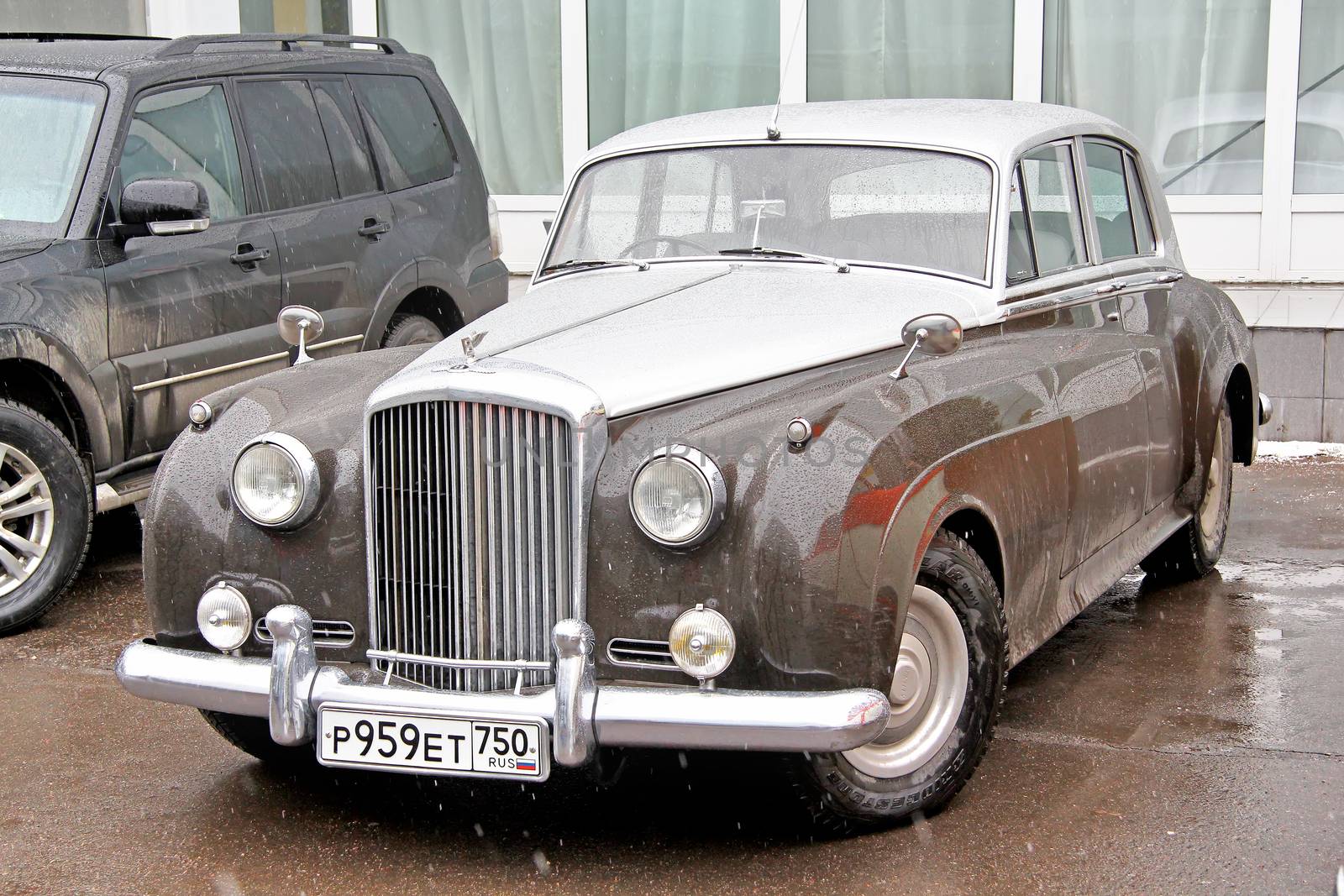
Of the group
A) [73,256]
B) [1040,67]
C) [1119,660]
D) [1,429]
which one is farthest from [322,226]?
[1040,67]

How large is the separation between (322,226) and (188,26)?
17.8 ft

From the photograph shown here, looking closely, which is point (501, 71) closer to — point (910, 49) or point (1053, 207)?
point (910, 49)

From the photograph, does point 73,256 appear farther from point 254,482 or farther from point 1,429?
point 254,482

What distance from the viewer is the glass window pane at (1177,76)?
10.0m

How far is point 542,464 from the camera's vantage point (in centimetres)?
371

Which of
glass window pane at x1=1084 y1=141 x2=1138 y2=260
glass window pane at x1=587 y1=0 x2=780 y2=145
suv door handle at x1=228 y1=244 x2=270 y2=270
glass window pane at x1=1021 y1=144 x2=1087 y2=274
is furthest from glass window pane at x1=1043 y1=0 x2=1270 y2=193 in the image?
suv door handle at x1=228 y1=244 x2=270 y2=270

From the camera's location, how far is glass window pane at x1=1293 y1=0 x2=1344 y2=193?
9.80 meters

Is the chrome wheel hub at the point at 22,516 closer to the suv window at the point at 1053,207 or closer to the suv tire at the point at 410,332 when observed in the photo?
the suv tire at the point at 410,332

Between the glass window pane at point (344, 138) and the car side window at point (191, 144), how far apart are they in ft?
1.86

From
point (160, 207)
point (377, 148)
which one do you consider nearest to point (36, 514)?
point (160, 207)

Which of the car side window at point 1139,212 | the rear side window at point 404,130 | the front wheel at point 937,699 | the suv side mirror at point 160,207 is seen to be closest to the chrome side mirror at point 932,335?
the front wheel at point 937,699

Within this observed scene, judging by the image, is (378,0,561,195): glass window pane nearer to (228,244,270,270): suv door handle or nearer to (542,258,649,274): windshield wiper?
(228,244,270,270): suv door handle

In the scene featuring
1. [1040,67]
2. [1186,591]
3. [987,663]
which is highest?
[1040,67]

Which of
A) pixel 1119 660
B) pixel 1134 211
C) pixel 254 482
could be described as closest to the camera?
pixel 254 482
